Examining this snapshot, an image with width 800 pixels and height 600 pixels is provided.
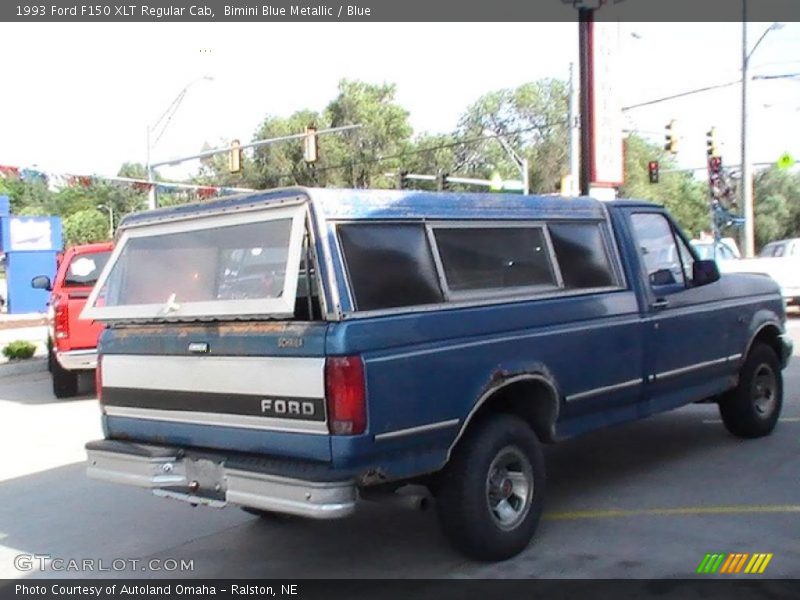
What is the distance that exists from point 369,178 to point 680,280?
2095 inches

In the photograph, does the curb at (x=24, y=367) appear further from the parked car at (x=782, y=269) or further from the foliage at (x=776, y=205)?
the foliage at (x=776, y=205)

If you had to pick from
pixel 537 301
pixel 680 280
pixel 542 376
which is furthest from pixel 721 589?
pixel 680 280

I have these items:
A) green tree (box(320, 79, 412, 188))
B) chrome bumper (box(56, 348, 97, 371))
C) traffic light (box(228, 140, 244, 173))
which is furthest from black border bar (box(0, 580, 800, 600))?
green tree (box(320, 79, 412, 188))

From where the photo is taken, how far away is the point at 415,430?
459cm

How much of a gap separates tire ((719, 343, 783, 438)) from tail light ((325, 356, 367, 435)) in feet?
14.3

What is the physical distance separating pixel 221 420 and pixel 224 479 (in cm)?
32

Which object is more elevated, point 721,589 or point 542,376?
point 542,376

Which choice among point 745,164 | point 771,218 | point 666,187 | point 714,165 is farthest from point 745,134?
point 666,187

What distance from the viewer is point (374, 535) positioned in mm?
5805

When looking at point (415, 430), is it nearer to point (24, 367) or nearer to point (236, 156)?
point (24, 367)

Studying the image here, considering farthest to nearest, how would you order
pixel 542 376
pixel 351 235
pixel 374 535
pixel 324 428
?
pixel 374 535
pixel 542 376
pixel 351 235
pixel 324 428

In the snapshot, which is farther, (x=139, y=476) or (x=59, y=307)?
(x=59, y=307)

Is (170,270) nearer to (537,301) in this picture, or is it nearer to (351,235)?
(351,235)

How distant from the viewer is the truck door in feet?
21.1
